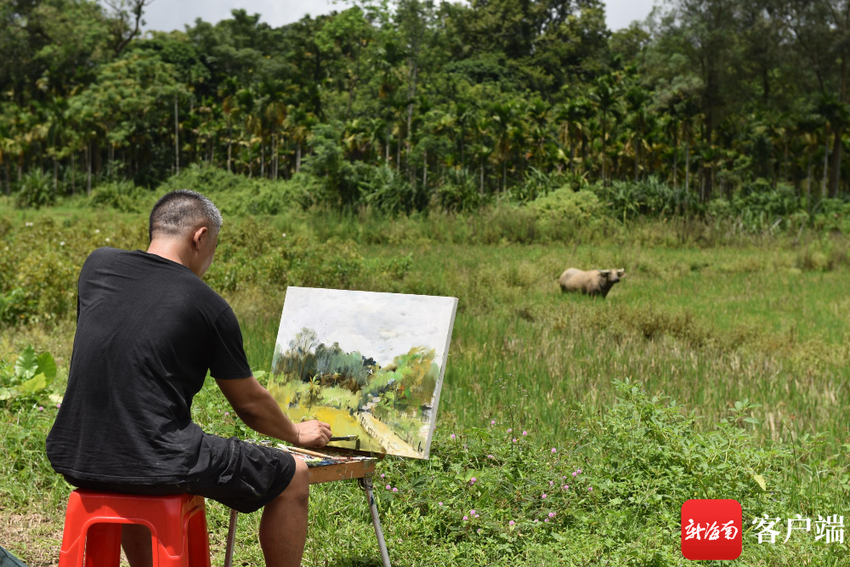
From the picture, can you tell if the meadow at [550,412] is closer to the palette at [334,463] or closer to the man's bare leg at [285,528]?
the palette at [334,463]

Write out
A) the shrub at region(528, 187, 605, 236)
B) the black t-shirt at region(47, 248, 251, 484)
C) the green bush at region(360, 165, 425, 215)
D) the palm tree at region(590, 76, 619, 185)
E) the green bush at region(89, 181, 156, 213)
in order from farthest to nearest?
the green bush at region(89, 181, 156, 213)
the palm tree at region(590, 76, 619, 185)
the green bush at region(360, 165, 425, 215)
the shrub at region(528, 187, 605, 236)
the black t-shirt at region(47, 248, 251, 484)

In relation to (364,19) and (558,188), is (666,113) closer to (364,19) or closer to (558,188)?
(558,188)

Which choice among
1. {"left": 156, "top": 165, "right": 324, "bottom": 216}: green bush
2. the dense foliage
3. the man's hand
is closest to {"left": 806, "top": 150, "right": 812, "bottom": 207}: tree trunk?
the dense foliage

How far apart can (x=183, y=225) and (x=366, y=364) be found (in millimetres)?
1172

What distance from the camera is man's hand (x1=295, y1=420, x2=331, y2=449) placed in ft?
9.75

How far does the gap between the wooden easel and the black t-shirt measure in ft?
1.66

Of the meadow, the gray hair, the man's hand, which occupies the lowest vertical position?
the meadow

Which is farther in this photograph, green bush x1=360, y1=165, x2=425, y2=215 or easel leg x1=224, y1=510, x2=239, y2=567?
green bush x1=360, y1=165, x2=425, y2=215

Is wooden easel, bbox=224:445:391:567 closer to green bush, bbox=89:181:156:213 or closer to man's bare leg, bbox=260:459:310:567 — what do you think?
man's bare leg, bbox=260:459:310:567

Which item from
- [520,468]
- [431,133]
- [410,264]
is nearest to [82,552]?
[520,468]

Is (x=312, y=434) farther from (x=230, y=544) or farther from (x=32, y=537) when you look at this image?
(x=32, y=537)

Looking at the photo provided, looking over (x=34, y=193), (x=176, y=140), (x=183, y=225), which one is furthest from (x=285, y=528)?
(x=176, y=140)

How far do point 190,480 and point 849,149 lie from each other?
4214 cm

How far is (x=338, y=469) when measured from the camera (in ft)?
9.87
